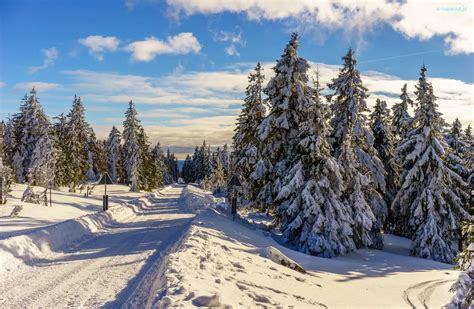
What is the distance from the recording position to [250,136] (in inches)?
1339

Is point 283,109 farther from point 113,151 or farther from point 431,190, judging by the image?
point 113,151

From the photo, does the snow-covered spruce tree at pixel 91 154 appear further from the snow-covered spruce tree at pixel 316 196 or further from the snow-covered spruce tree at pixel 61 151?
the snow-covered spruce tree at pixel 316 196

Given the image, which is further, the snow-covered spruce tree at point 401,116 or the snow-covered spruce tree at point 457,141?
the snow-covered spruce tree at point 401,116

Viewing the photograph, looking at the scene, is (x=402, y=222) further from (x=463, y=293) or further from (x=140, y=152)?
(x=140, y=152)

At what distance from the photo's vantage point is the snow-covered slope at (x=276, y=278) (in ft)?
28.5

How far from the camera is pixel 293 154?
23.6 meters

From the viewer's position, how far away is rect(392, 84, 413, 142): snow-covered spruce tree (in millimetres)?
35531

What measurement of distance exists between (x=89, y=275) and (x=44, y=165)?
29.8 m

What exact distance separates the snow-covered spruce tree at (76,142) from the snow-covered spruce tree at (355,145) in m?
38.4

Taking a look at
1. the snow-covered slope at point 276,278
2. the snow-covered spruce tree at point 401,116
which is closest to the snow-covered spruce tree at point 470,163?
the snow-covered spruce tree at point 401,116

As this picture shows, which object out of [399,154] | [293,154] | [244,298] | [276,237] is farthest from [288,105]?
[244,298]

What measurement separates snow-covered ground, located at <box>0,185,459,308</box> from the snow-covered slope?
4 cm

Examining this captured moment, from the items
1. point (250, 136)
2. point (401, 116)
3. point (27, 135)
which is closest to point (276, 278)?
point (250, 136)

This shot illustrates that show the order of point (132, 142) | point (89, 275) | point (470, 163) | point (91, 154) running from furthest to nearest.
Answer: point (91, 154)
point (132, 142)
point (470, 163)
point (89, 275)
